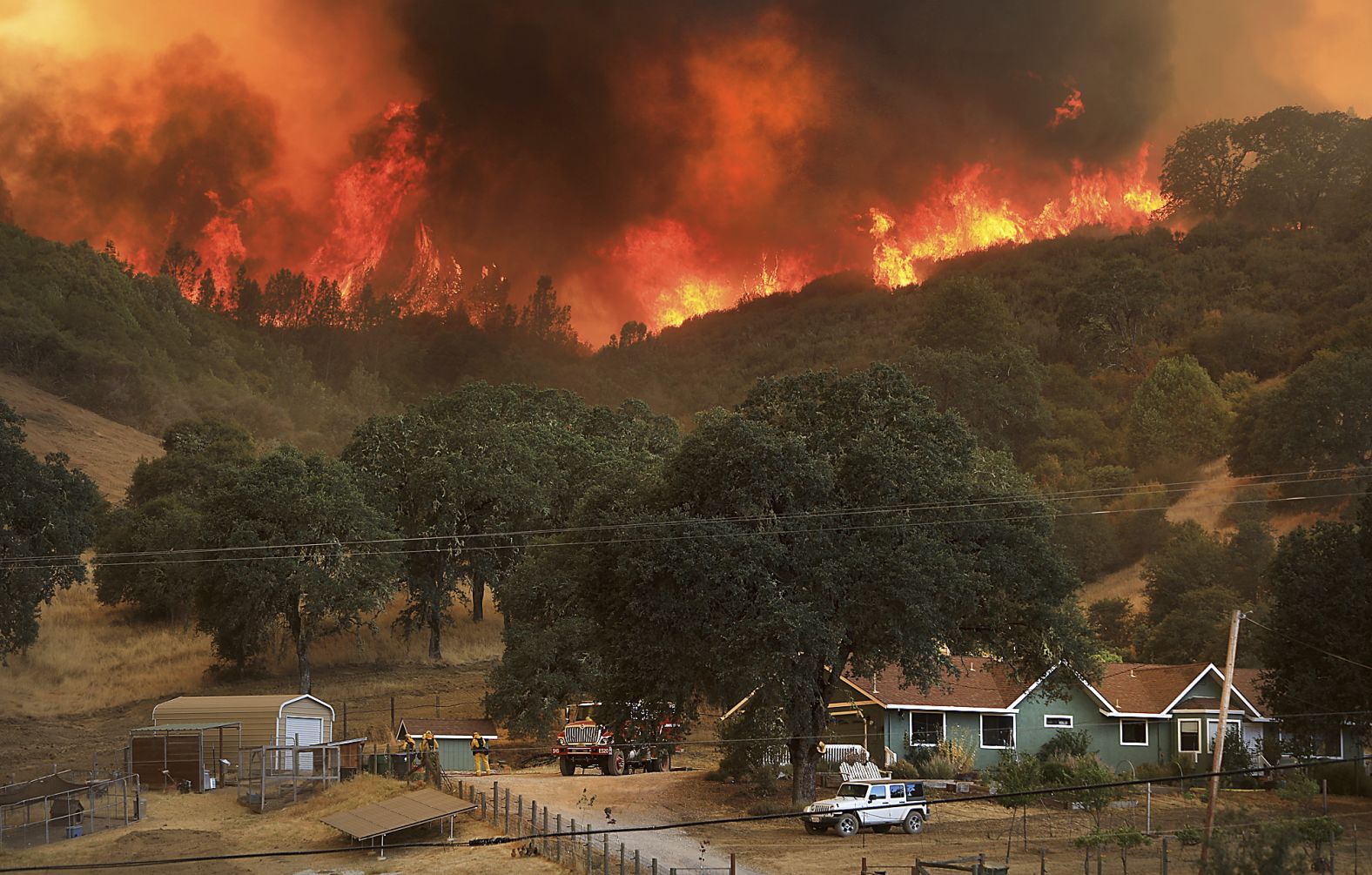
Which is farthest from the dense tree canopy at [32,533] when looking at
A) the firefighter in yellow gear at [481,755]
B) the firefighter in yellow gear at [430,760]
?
the firefighter in yellow gear at [481,755]

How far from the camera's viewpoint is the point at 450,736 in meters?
65.3

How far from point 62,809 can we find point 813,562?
2776 cm

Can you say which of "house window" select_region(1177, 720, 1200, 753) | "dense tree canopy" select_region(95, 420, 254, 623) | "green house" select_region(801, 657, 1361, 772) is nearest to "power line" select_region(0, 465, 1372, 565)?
"dense tree canopy" select_region(95, 420, 254, 623)

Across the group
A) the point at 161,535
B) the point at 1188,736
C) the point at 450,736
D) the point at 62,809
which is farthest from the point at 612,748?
the point at 161,535

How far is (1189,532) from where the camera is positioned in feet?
320

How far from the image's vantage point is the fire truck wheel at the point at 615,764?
200ft

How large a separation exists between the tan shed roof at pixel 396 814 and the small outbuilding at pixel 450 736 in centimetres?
1561

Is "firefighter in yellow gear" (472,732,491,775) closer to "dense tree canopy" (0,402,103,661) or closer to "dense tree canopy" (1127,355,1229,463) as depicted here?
"dense tree canopy" (0,402,103,661)

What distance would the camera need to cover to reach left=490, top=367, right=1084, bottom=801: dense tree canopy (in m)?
47.3

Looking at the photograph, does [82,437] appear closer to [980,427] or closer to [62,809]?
[980,427]

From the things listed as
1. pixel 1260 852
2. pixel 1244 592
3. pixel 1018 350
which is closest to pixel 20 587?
pixel 1260 852

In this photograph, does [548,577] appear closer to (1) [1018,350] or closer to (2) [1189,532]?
(2) [1189,532]

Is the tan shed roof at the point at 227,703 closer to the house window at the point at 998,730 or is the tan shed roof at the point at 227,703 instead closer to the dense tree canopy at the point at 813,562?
the dense tree canopy at the point at 813,562

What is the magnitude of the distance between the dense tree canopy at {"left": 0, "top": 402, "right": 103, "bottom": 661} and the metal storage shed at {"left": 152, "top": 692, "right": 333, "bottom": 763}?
10.3 meters
